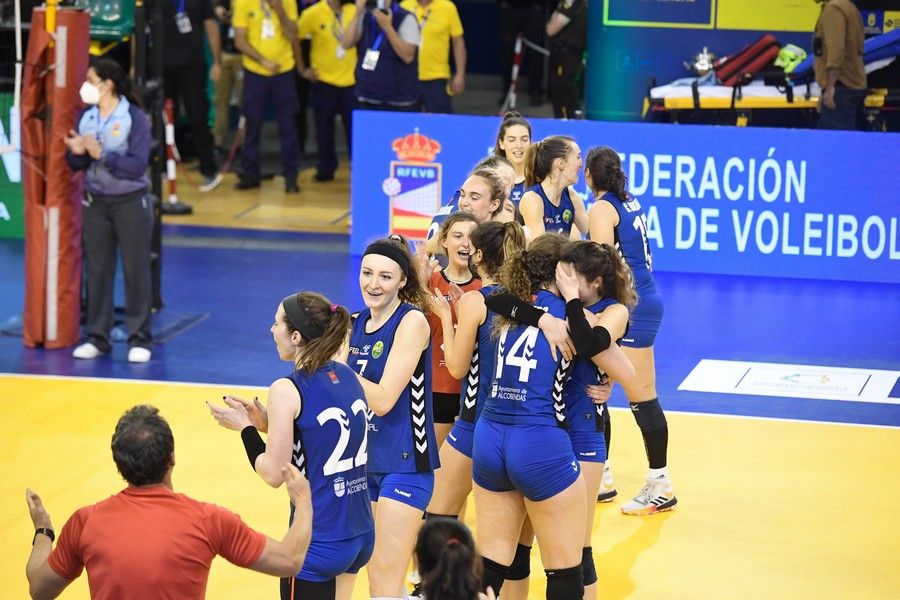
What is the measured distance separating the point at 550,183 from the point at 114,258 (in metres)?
4.34

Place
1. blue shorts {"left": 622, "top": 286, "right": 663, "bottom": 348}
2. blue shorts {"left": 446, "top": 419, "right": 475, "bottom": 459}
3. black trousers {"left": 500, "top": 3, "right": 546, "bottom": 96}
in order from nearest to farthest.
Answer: blue shorts {"left": 446, "top": 419, "right": 475, "bottom": 459} → blue shorts {"left": 622, "top": 286, "right": 663, "bottom": 348} → black trousers {"left": 500, "top": 3, "right": 546, "bottom": 96}

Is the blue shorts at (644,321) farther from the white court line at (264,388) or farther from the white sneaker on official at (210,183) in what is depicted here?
the white sneaker on official at (210,183)

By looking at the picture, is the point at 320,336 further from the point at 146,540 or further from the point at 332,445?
the point at 146,540

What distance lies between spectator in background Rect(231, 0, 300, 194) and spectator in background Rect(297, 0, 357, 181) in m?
0.38

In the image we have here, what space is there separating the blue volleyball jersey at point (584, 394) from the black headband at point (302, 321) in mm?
1244

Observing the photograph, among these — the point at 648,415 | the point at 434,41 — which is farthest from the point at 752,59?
the point at 648,415

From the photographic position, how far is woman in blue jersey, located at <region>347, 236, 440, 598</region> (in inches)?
232

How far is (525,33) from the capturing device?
2341 centimetres

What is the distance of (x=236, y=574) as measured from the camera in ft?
24.1

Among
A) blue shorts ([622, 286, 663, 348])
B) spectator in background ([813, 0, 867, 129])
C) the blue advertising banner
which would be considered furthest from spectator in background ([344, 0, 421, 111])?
blue shorts ([622, 286, 663, 348])

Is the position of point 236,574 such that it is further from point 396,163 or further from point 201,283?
point 396,163

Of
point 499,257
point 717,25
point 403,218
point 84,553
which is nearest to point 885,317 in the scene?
point 403,218

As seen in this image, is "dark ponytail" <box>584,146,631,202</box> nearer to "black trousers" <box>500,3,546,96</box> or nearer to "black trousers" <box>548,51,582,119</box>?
"black trousers" <box>548,51,582,119</box>

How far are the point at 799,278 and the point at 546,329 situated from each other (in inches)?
354
